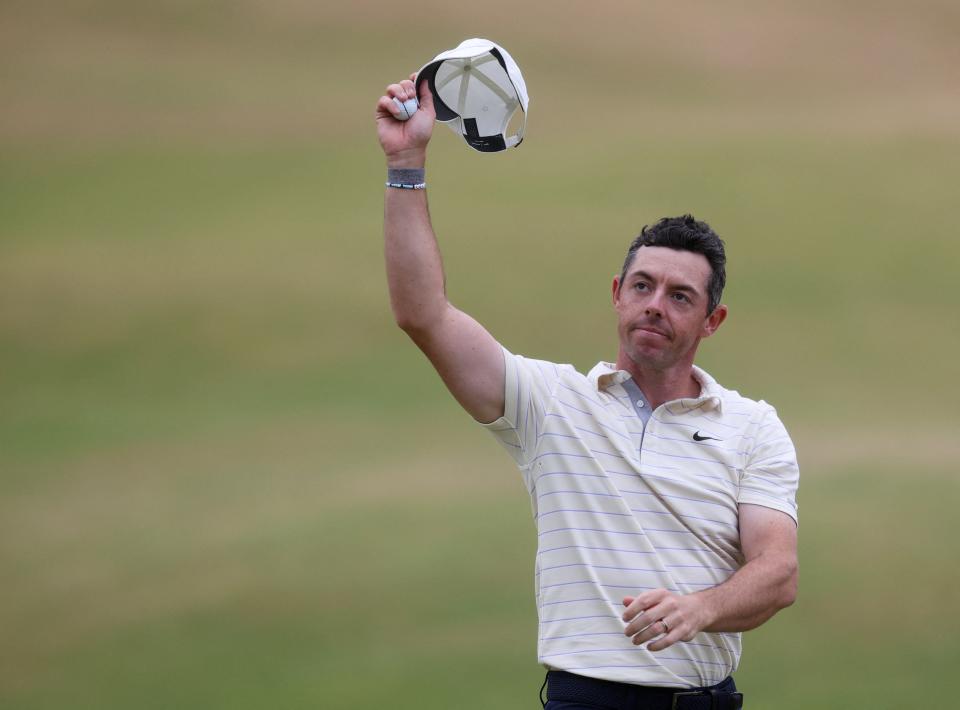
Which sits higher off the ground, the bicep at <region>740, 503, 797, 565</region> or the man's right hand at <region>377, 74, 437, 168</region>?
the man's right hand at <region>377, 74, 437, 168</region>

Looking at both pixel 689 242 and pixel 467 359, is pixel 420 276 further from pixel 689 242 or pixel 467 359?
pixel 689 242

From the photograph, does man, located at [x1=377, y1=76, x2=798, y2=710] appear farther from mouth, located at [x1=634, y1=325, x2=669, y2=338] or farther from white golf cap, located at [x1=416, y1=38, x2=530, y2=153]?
white golf cap, located at [x1=416, y1=38, x2=530, y2=153]

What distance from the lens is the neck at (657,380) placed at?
9.96 ft

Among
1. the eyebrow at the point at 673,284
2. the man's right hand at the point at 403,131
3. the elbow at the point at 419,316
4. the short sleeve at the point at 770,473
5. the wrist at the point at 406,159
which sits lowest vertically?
the short sleeve at the point at 770,473

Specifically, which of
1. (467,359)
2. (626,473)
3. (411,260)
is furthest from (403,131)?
(626,473)

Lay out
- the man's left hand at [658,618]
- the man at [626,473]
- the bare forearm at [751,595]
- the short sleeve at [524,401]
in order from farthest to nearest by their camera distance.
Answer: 1. the short sleeve at [524,401]
2. the man at [626,473]
3. the bare forearm at [751,595]
4. the man's left hand at [658,618]

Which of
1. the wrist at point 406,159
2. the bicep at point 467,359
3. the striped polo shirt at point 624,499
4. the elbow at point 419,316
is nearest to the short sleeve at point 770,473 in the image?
the striped polo shirt at point 624,499

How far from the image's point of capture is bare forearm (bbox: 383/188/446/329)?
8.96 feet

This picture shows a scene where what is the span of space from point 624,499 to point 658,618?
0.39 meters

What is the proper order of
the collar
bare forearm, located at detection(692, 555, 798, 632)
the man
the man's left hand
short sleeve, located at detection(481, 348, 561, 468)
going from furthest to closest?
the collar < short sleeve, located at detection(481, 348, 561, 468) < the man < bare forearm, located at detection(692, 555, 798, 632) < the man's left hand

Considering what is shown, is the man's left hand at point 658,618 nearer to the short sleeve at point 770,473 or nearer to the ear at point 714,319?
the short sleeve at point 770,473

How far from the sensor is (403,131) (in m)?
2.78

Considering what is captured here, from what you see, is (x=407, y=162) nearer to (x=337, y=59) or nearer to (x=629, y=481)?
(x=629, y=481)

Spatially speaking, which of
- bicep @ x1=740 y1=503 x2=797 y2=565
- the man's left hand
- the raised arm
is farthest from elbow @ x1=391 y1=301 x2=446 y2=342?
bicep @ x1=740 y1=503 x2=797 y2=565
